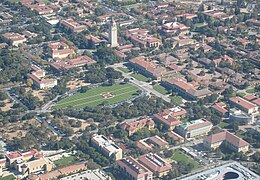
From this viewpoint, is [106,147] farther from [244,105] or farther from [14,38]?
[14,38]

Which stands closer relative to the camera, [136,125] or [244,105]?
[136,125]

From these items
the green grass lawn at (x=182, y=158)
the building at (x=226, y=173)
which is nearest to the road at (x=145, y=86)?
the green grass lawn at (x=182, y=158)

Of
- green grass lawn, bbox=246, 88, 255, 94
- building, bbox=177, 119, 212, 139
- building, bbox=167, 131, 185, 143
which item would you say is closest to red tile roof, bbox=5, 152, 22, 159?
building, bbox=167, 131, 185, 143

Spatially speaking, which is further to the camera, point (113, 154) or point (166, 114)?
point (166, 114)

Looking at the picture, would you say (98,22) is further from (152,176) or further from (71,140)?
(152,176)

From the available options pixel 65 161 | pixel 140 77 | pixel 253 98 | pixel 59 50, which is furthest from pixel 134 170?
Result: pixel 59 50

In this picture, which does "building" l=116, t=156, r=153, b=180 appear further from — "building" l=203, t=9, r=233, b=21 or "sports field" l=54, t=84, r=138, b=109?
"building" l=203, t=9, r=233, b=21

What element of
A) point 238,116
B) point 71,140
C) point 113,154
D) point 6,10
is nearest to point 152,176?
point 113,154
